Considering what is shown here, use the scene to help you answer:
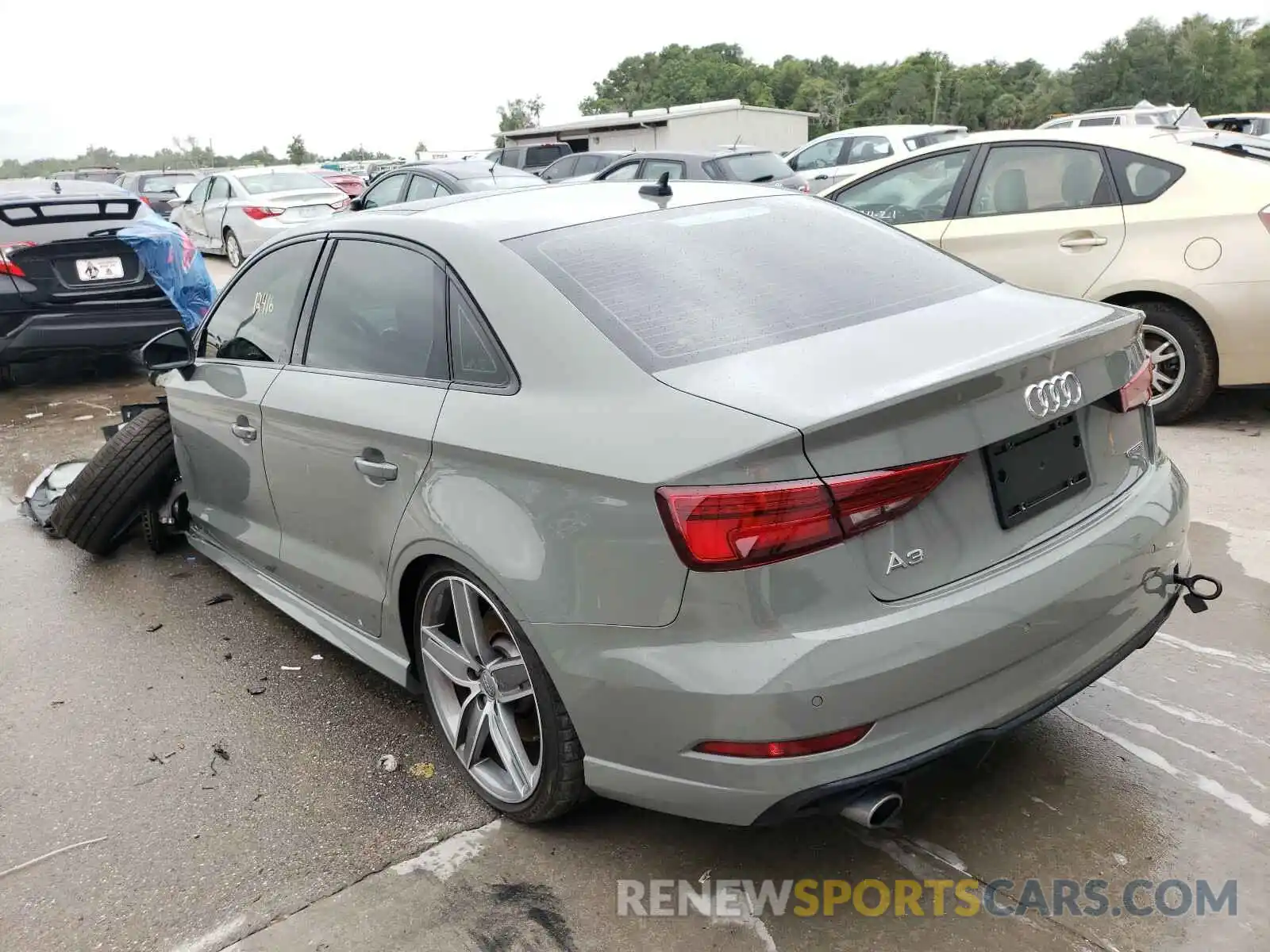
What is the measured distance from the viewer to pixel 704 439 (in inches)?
80.8

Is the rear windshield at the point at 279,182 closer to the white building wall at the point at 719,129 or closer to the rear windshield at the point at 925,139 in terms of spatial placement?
the rear windshield at the point at 925,139

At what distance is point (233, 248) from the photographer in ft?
49.4

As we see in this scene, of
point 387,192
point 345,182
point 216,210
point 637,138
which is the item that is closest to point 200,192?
point 216,210

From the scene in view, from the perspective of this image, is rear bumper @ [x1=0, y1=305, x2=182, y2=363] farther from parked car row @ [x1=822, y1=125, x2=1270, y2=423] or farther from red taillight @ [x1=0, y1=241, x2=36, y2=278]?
parked car row @ [x1=822, y1=125, x2=1270, y2=423]

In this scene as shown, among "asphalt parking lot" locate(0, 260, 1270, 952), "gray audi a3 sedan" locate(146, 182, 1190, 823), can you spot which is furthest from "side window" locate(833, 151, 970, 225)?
"gray audi a3 sedan" locate(146, 182, 1190, 823)

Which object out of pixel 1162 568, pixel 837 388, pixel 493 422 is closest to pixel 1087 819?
pixel 1162 568

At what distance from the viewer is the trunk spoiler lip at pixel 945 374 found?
2.02 m

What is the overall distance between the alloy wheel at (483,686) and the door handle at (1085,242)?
15.0ft

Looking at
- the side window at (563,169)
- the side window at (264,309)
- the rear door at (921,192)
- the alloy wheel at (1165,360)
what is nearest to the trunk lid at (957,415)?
the side window at (264,309)

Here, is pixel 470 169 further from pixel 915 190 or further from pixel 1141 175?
pixel 1141 175

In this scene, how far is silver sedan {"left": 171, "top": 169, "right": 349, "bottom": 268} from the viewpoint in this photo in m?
14.2

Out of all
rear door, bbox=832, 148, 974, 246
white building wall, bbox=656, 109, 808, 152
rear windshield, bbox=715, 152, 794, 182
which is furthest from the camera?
white building wall, bbox=656, 109, 808, 152

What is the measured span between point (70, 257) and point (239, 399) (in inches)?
201

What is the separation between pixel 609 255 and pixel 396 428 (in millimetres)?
747
